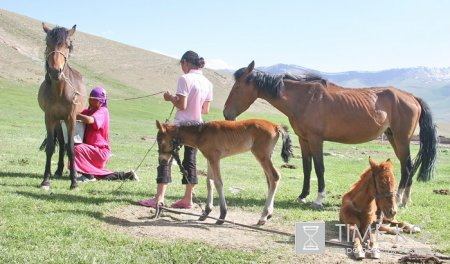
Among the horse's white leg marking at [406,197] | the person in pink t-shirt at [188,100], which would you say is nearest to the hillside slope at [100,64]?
the person in pink t-shirt at [188,100]

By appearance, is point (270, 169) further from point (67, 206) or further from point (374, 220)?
point (67, 206)

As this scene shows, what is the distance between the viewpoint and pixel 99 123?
11.3 metres

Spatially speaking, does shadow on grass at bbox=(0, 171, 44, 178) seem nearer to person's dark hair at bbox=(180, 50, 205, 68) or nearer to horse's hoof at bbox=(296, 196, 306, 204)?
person's dark hair at bbox=(180, 50, 205, 68)

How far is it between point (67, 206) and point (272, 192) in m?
3.40

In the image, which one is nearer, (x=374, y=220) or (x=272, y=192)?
(x=374, y=220)

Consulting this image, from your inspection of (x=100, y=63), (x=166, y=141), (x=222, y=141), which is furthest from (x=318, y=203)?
(x=100, y=63)

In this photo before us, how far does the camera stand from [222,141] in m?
7.51

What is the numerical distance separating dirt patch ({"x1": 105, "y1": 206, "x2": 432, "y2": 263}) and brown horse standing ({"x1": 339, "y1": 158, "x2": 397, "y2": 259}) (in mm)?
243

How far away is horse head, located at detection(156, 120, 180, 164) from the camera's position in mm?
7375

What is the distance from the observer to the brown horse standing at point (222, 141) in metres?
7.44

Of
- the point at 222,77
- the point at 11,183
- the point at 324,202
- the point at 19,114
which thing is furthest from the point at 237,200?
the point at 222,77

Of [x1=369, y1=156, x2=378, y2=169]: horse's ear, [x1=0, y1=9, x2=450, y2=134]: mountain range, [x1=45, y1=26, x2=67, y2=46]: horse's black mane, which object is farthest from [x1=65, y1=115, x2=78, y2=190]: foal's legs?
[x1=0, y1=9, x2=450, y2=134]: mountain range

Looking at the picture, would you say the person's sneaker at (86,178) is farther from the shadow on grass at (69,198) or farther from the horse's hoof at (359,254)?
the horse's hoof at (359,254)
